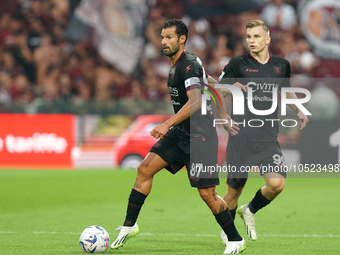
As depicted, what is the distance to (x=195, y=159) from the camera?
589 cm

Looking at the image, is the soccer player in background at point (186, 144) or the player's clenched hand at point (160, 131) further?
the soccer player in background at point (186, 144)

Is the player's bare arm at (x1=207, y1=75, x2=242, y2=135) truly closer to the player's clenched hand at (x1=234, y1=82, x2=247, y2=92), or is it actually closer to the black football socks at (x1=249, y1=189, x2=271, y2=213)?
the player's clenched hand at (x1=234, y1=82, x2=247, y2=92)

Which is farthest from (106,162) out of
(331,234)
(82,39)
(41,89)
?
(331,234)

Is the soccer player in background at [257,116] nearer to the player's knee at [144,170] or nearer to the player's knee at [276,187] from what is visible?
the player's knee at [276,187]

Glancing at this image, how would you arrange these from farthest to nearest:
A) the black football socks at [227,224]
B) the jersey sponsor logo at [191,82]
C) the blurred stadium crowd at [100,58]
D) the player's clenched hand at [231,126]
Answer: the blurred stadium crowd at [100,58] → the player's clenched hand at [231,126] → the black football socks at [227,224] → the jersey sponsor logo at [191,82]

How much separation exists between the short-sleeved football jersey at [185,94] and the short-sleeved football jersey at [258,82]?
0.73 m

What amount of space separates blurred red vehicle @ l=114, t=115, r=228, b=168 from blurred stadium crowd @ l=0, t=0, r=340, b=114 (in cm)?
29

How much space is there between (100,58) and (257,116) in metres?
11.9

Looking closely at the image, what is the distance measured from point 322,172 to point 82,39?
801cm

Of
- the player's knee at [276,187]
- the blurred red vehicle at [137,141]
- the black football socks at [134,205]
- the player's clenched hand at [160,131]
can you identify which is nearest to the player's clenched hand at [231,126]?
the player's knee at [276,187]

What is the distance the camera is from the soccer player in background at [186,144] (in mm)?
5801

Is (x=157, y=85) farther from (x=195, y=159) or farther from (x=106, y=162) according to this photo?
(x=195, y=159)

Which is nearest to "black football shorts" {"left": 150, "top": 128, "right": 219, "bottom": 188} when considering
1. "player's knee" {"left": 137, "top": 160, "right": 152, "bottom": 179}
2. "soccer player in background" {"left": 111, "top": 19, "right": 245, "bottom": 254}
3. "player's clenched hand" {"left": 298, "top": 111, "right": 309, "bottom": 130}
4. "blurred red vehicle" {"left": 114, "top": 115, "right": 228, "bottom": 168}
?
"soccer player in background" {"left": 111, "top": 19, "right": 245, "bottom": 254}

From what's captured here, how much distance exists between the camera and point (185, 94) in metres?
5.98
